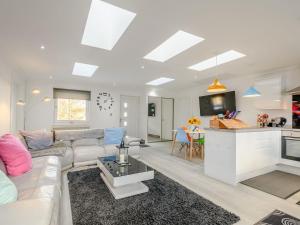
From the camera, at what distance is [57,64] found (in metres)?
3.90

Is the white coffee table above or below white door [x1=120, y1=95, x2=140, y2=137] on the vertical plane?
below

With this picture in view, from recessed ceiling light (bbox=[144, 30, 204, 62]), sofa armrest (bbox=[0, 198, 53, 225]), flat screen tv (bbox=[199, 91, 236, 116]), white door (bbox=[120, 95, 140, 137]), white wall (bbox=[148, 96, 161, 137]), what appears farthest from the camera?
white wall (bbox=[148, 96, 161, 137])

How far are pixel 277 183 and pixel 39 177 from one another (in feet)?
12.3

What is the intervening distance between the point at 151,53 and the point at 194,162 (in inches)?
113

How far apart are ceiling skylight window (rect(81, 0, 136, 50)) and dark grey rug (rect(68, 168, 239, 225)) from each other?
2.44 m

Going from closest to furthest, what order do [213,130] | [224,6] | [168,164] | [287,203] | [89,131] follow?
[224,6] < [287,203] < [213,130] < [168,164] < [89,131]

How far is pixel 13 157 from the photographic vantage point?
2.04 meters

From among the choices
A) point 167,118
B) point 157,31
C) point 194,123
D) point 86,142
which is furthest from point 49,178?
point 167,118

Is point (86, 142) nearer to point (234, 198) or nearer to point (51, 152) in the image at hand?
point (51, 152)

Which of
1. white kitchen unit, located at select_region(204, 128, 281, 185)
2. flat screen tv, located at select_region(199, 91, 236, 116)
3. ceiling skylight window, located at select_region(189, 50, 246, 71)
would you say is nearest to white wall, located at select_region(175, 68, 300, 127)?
flat screen tv, located at select_region(199, 91, 236, 116)

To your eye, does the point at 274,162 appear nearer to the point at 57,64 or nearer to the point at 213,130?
the point at 213,130

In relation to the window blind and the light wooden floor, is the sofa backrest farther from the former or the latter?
the window blind

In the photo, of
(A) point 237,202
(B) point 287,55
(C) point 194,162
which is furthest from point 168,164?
(B) point 287,55

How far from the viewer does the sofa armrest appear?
0.96m
